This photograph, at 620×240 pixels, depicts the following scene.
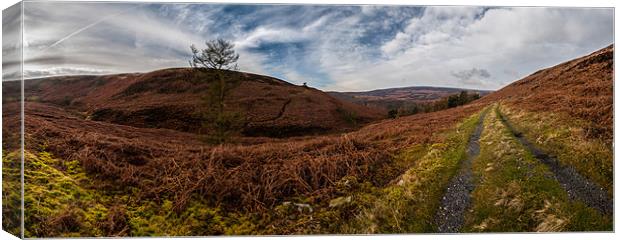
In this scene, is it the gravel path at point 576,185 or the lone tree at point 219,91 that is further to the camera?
the lone tree at point 219,91

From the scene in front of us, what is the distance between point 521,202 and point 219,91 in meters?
6.49

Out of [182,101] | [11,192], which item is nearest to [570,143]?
[182,101]

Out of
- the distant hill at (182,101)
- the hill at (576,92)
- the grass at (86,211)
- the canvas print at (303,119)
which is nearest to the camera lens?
the grass at (86,211)

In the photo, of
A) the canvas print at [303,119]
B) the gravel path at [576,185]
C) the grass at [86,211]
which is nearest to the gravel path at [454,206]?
the canvas print at [303,119]

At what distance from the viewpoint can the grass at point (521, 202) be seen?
9.36 meters

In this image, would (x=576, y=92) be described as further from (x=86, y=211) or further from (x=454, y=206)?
(x=86, y=211)

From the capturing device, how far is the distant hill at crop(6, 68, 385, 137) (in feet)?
30.9

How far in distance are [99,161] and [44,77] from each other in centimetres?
187

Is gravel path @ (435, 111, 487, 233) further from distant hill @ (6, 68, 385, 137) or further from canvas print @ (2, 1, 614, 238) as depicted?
distant hill @ (6, 68, 385, 137)

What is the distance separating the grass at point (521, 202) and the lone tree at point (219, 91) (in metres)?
5.07

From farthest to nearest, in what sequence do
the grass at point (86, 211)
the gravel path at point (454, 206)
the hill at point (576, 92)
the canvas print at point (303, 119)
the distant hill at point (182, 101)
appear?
1. the hill at point (576, 92)
2. the distant hill at point (182, 101)
3. the gravel path at point (454, 206)
4. the canvas print at point (303, 119)
5. the grass at point (86, 211)

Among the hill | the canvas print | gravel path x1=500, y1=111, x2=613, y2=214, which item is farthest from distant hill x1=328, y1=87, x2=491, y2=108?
gravel path x1=500, y1=111, x2=613, y2=214

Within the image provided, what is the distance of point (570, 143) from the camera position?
31.9 ft

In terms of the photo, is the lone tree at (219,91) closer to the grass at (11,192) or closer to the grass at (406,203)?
the grass at (406,203)
